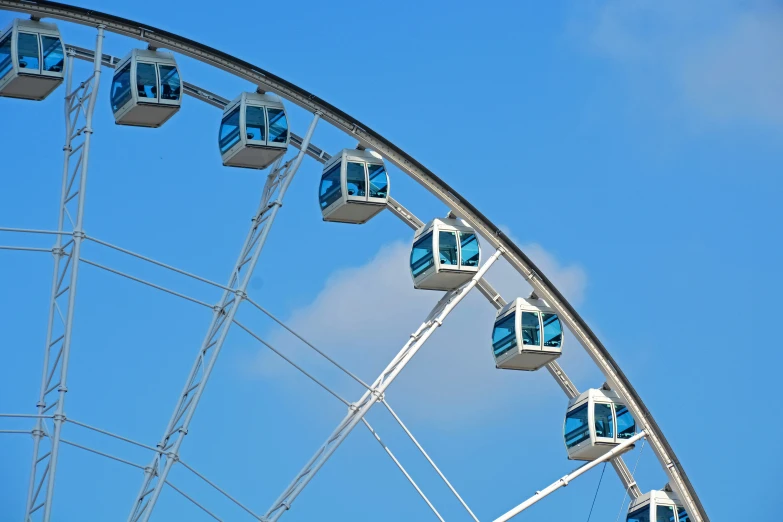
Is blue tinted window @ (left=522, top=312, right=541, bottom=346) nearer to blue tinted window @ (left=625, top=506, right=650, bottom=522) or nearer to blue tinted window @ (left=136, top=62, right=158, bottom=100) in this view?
blue tinted window @ (left=625, top=506, right=650, bottom=522)

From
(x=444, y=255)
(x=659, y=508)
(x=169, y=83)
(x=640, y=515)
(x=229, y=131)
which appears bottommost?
(x=659, y=508)

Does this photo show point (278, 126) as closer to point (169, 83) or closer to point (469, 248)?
point (169, 83)

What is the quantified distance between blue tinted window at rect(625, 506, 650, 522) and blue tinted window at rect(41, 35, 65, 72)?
16295mm

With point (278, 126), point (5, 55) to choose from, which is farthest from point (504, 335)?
point (5, 55)

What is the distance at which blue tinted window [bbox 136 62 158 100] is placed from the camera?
34.5 meters

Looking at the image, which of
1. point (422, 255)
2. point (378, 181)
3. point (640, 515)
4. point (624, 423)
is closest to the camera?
point (378, 181)

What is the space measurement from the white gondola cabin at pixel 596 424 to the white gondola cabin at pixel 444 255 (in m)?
4.17

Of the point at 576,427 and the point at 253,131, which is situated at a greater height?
the point at 253,131

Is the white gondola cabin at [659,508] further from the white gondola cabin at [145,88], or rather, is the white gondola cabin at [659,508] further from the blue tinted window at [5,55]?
the blue tinted window at [5,55]

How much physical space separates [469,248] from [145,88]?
25.6ft

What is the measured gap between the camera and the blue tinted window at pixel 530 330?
125 feet

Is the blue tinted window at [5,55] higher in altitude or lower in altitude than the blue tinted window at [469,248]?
higher

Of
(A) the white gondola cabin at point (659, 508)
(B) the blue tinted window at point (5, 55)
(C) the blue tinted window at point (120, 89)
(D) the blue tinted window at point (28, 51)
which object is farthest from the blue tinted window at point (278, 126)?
(A) the white gondola cabin at point (659, 508)

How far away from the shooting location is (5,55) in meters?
33.8
